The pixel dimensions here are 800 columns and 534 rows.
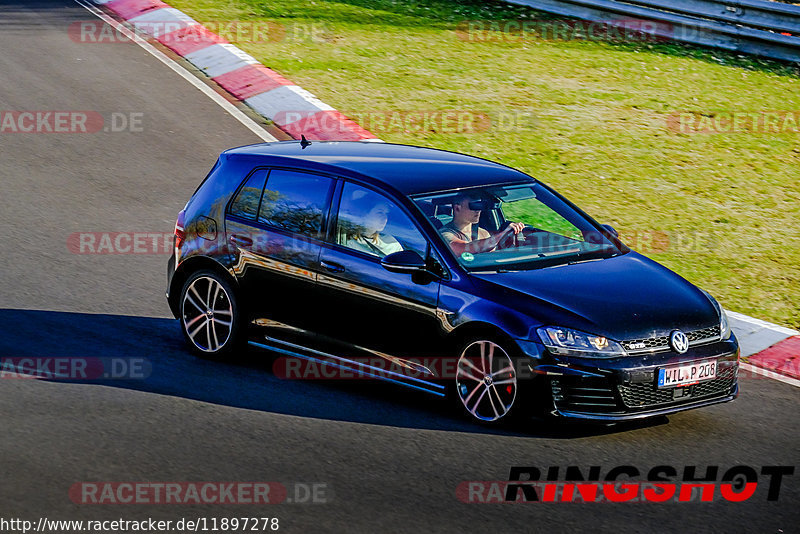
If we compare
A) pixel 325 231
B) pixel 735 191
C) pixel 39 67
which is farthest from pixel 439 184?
pixel 39 67

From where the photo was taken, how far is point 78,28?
65.0ft

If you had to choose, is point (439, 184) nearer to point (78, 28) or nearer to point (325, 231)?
point (325, 231)

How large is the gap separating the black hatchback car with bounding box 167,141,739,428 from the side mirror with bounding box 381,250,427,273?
0.03 feet

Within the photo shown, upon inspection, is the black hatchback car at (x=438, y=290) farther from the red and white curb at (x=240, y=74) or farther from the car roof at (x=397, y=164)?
the red and white curb at (x=240, y=74)

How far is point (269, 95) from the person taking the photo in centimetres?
1639

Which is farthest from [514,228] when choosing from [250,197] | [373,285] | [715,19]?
[715,19]

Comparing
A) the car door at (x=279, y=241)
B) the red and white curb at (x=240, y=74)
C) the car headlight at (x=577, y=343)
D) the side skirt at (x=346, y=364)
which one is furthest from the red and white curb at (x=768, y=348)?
the red and white curb at (x=240, y=74)

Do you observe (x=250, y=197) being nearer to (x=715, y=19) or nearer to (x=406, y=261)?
(x=406, y=261)

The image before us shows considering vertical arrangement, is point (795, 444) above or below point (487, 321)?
below

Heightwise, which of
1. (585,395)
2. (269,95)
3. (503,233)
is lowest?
(269,95)

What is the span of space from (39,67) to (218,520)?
1283 cm

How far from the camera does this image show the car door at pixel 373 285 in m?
7.79

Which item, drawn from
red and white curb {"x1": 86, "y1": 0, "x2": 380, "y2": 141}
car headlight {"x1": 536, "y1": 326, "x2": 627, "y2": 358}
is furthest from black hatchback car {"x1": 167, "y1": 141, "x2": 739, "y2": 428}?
red and white curb {"x1": 86, "y1": 0, "x2": 380, "y2": 141}

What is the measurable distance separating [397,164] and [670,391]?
270 cm
